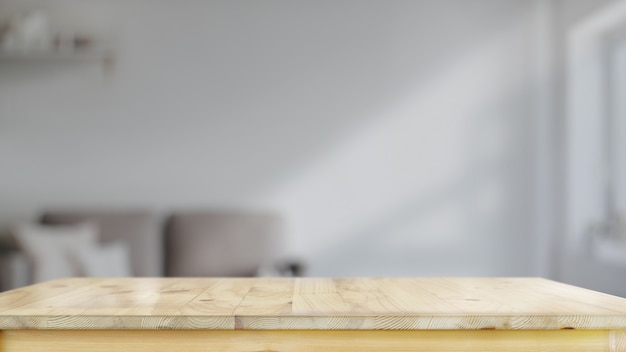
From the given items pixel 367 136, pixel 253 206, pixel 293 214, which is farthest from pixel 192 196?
pixel 367 136

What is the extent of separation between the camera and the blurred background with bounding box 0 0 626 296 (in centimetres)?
400

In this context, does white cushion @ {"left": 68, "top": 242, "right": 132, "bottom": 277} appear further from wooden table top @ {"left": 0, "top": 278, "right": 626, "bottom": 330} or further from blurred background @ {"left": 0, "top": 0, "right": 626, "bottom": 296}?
wooden table top @ {"left": 0, "top": 278, "right": 626, "bottom": 330}

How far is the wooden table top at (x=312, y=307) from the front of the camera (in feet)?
3.34

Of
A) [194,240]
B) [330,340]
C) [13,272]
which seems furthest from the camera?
[194,240]

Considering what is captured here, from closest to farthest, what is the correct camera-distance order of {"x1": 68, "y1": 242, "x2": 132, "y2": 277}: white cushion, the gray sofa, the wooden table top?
the wooden table top, {"x1": 68, "y1": 242, "x2": 132, "y2": 277}: white cushion, the gray sofa

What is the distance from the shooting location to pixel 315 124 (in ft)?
13.3

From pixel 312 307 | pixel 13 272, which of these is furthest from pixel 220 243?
pixel 312 307

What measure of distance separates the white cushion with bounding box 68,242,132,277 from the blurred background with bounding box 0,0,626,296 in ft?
1.46

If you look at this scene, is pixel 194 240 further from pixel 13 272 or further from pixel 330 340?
pixel 330 340

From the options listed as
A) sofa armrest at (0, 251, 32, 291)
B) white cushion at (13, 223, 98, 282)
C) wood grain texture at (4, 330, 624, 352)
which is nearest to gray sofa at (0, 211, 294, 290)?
white cushion at (13, 223, 98, 282)

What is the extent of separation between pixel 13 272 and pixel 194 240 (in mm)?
1009

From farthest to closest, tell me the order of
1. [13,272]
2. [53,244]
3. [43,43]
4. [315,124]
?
[315,124]
[43,43]
[53,244]
[13,272]

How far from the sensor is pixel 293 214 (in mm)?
4051

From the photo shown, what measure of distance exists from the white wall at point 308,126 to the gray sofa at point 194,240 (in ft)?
0.64
